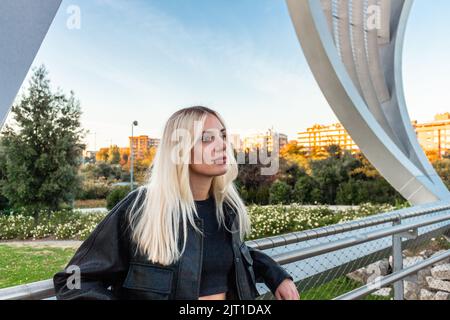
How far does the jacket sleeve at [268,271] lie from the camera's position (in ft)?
2.60

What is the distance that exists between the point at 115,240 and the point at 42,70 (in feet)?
37.5

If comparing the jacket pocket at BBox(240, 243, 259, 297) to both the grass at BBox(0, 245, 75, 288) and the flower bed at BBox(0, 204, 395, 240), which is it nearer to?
the flower bed at BBox(0, 204, 395, 240)

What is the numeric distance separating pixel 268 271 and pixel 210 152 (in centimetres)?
27

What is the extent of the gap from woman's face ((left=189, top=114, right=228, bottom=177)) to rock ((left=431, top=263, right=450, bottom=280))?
3011mm

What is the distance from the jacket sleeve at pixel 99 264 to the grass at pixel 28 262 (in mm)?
7339

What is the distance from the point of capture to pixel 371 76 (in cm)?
Result: 688

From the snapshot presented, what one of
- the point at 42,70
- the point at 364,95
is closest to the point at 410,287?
the point at 364,95

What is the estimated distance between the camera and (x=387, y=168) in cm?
555

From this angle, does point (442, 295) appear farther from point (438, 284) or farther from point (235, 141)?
point (235, 141)

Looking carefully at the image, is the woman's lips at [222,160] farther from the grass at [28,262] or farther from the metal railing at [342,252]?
the grass at [28,262]

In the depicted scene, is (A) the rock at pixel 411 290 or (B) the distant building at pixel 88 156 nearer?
(A) the rock at pixel 411 290

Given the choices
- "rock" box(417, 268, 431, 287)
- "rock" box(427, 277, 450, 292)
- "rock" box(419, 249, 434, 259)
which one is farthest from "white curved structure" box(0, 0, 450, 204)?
"rock" box(427, 277, 450, 292)

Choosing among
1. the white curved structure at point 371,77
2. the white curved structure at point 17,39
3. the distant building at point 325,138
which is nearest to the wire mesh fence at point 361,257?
the white curved structure at point 17,39
